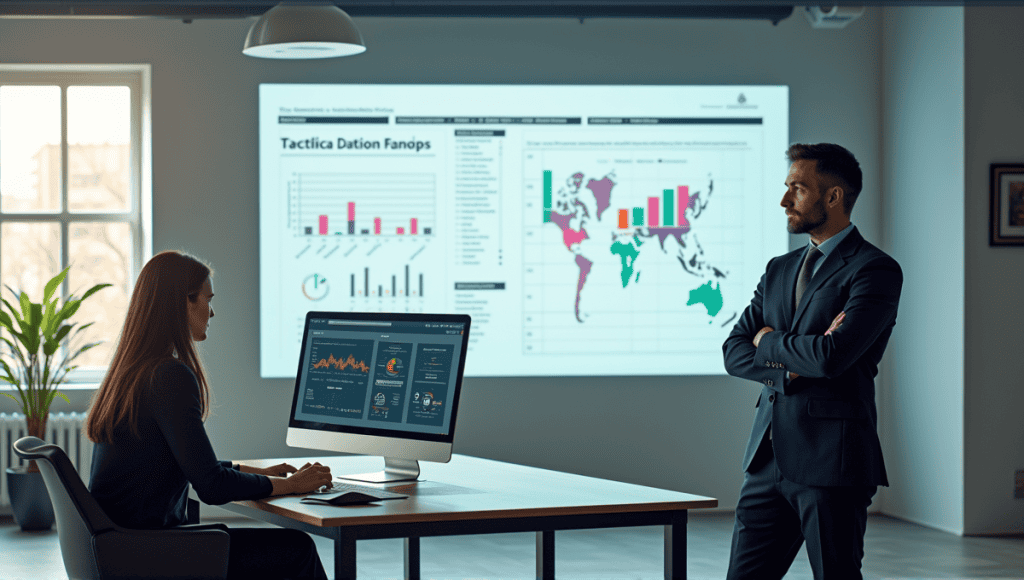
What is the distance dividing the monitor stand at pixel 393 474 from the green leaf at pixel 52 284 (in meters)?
3.27

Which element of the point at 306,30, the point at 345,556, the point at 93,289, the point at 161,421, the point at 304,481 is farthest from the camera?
the point at 93,289

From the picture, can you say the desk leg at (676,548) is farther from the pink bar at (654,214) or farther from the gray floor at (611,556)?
the pink bar at (654,214)

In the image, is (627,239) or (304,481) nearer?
(304,481)

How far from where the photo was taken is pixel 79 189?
5.99 meters

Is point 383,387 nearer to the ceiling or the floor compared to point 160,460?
nearer to the ceiling

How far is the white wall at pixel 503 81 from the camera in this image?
18.8 feet

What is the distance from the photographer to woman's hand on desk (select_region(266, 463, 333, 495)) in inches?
100

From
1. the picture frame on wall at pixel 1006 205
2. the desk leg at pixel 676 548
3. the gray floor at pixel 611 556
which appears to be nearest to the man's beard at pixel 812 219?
the desk leg at pixel 676 548

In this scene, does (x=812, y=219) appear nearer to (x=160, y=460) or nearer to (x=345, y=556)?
(x=345, y=556)

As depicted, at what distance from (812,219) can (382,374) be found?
4.01 feet

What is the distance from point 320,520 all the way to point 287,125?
12.6 ft

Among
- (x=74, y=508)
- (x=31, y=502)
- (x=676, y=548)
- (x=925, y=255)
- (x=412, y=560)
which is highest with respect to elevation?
(x=925, y=255)

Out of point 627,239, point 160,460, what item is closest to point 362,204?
point 627,239

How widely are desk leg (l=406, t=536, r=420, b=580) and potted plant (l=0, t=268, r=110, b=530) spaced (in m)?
Result: 2.81
